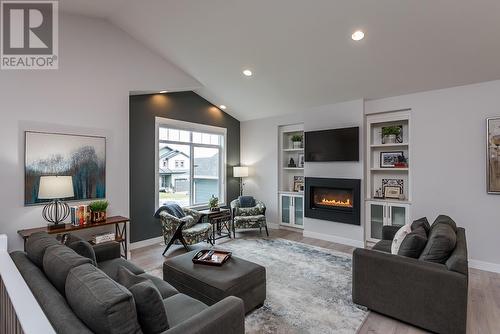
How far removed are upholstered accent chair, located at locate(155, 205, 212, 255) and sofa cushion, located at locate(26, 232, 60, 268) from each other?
213cm

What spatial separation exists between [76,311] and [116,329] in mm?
286

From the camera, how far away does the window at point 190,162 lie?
5.25m

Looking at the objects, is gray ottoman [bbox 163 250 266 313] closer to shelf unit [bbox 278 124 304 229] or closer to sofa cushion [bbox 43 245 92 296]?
sofa cushion [bbox 43 245 92 296]

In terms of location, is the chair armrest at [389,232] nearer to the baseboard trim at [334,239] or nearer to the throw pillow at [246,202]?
the baseboard trim at [334,239]

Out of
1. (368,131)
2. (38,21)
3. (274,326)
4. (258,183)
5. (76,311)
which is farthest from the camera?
(258,183)

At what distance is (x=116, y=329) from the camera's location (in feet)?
3.76

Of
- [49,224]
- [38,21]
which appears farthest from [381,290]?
[38,21]

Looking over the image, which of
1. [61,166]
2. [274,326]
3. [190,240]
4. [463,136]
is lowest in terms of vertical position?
[274,326]

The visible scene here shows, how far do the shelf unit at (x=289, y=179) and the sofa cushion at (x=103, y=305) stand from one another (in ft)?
15.7

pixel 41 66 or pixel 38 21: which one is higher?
pixel 38 21

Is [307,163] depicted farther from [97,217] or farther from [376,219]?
[97,217]

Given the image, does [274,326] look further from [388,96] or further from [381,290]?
[388,96]

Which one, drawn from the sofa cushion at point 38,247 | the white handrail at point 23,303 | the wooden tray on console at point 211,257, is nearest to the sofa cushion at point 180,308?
the wooden tray on console at point 211,257

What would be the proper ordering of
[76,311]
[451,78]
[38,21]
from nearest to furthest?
[76,311], [38,21], [451,78]
